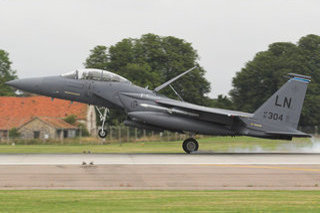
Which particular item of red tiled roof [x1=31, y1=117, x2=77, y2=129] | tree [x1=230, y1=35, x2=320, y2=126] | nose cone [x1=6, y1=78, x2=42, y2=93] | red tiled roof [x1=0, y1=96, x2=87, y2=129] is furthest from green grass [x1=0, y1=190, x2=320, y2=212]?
tree [x1=230, y1=35, x2=320, y2=126]

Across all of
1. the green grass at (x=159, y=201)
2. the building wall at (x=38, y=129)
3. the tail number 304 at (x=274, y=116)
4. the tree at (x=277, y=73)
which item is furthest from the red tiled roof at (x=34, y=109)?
the green grass at (x=159, y=201)

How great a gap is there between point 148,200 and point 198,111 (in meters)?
14.3

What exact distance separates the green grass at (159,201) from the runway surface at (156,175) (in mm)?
1159

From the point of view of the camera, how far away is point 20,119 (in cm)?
5950

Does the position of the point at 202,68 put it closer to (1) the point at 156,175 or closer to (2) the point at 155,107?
(2) the point at 155,107

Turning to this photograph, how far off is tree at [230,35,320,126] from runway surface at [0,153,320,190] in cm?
5030

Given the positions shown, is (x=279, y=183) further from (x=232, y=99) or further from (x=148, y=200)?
(x=232, y=99)

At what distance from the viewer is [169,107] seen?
25.9 metres

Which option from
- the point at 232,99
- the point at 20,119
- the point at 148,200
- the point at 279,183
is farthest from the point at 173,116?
the point at 232,99

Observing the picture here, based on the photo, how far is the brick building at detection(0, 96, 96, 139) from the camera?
55.5 m

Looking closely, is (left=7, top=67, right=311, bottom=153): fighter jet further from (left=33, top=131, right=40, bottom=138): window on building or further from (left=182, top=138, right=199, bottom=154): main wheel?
(left=33, top=131, right=40, bottom=138): window on building

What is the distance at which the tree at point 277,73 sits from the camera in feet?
227

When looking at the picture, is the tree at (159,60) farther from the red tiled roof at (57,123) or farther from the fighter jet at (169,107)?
the fighter jet at (169,107)

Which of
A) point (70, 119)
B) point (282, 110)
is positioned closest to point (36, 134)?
point (70, 119)
